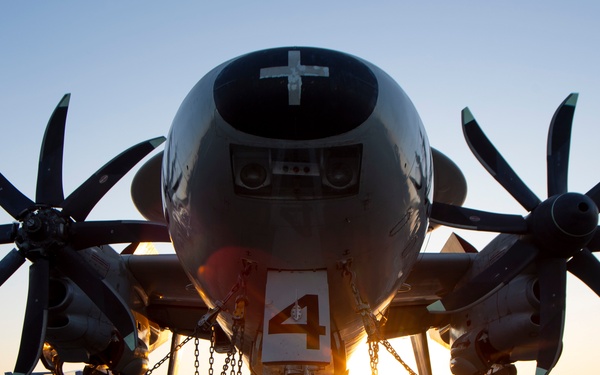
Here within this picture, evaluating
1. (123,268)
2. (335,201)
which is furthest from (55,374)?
(335,201)

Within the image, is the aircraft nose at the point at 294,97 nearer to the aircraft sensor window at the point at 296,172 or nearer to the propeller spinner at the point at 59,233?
the aircraft sensor window at the point at 296,172

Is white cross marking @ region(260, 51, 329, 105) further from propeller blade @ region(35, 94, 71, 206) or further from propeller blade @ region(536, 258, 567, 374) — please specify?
propeller blade @ region(35, 94, 71, 206)

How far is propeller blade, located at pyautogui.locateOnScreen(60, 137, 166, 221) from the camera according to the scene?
953 cm

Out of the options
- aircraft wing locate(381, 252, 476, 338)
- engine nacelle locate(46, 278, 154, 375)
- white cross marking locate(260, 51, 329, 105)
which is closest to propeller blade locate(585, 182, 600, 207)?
aircraft wing locate(381, 252, 476, 338)

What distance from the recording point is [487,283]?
8336 mm

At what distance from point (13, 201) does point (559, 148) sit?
8605 mm

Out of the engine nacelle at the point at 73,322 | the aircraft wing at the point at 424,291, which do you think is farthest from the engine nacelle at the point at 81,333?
the aircraft wing at the point at 424,291

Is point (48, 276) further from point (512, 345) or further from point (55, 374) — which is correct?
point (512, 345)

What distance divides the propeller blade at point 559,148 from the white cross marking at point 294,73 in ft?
18.9

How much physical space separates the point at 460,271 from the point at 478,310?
2.82 ft

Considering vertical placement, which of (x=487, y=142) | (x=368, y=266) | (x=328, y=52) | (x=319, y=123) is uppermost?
(x=487, y=142)

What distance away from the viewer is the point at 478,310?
10.2 m

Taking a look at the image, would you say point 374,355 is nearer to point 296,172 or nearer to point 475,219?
point 296,172

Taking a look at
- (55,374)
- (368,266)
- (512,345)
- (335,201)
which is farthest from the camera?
(55,374)
